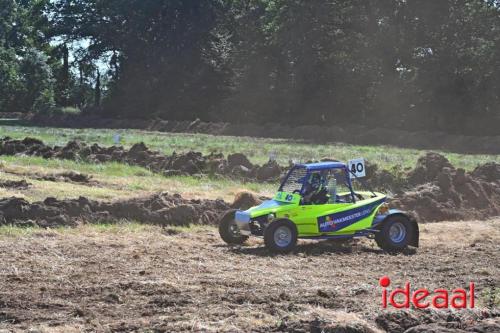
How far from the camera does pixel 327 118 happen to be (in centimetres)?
6353

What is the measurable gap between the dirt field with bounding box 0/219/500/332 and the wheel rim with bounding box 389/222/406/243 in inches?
17.6

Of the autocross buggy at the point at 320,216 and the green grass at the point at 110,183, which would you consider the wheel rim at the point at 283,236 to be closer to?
the autocross buggy at the point at 320,216

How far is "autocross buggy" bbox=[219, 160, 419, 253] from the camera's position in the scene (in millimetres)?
14109

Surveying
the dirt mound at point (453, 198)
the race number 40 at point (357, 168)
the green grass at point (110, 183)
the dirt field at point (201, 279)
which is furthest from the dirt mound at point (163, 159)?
the race number 40 at point (357, 168)

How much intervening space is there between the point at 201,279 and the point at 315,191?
13.0 feet

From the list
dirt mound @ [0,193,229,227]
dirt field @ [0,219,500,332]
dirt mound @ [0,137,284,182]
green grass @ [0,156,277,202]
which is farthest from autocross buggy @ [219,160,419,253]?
dirt mound @ [0,137,284,182]

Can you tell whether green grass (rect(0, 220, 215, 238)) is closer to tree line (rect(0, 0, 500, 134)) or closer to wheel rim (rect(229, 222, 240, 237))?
wheel rim (rect(229, 222, 240, 237))

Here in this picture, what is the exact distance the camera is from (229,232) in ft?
48.2

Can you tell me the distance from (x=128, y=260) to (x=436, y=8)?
4783 centimetres

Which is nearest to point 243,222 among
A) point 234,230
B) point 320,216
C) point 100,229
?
point 234,230

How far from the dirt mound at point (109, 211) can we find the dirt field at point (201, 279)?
65cm

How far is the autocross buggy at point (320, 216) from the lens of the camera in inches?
555

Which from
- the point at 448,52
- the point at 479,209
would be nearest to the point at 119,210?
the point at 479,209

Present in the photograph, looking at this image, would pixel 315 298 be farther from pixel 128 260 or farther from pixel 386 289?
pixel 128 260
